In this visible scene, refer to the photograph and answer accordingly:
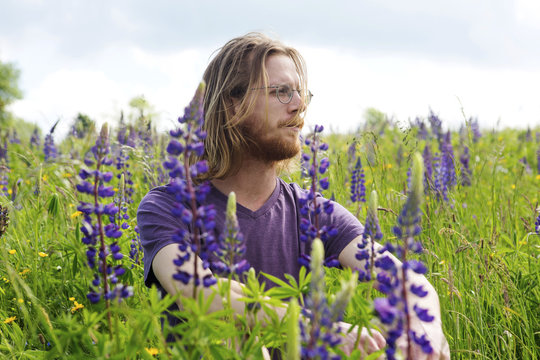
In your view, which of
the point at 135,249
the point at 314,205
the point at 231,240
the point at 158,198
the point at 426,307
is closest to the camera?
the point at 231,240

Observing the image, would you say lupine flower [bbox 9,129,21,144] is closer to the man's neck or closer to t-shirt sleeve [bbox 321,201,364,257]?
the man's neck

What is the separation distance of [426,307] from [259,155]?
1.17 metres

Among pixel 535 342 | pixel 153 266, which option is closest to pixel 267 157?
pixel 153 266

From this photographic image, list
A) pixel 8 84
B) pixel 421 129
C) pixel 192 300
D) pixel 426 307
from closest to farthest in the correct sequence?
pixel 192 300 < pixel 426 307 < pixel 421 129 < pixel 8 84

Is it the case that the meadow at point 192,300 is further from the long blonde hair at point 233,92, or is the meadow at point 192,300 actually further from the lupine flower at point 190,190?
the long blonde hair at point 233,92

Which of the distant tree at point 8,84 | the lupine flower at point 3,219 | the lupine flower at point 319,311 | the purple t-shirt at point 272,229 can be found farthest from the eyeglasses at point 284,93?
the distant tree at point 8,84

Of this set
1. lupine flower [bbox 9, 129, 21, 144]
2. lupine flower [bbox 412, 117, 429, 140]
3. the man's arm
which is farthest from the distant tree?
the man's arm

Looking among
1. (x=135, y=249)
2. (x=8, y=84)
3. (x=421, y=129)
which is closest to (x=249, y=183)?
(x=135, y=249)

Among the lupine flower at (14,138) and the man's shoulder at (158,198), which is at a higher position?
the lupine flower at (14,138)

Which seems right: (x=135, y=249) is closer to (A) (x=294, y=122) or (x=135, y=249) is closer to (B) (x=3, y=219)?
(B) (x=3, y=219)

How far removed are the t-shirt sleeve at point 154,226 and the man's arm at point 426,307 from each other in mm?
906

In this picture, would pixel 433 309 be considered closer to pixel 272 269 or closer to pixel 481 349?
pixel 481 349

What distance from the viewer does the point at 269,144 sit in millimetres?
2561

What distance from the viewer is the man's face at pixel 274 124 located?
2539 mm
